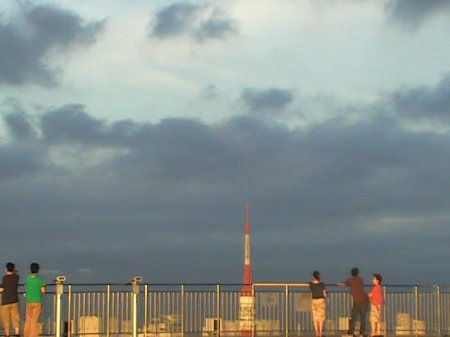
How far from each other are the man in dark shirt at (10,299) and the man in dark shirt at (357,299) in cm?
1079

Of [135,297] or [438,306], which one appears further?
[438,306]

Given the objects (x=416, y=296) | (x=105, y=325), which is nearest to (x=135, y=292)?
(x=105, y=325)

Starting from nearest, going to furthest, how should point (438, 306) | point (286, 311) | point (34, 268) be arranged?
1. point (34, 268)
2. point (286, 311)
3. point (438, 306)

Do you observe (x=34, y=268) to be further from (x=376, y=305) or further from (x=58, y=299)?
(x=376, y=305)

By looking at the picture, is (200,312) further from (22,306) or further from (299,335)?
(22,306)

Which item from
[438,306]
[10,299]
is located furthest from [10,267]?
[438,306]

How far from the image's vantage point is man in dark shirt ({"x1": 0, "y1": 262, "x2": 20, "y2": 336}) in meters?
32.5

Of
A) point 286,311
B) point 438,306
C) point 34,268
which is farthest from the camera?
point 438,306

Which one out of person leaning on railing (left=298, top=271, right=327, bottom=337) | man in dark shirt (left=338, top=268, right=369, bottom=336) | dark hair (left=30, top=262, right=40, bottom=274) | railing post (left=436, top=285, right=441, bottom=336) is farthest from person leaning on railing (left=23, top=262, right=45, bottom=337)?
railing post (left=436, top=285, right=441, bottom=336)

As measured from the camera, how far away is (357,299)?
36.6 m

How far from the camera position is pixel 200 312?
3734cm

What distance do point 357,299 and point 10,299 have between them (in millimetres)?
11268

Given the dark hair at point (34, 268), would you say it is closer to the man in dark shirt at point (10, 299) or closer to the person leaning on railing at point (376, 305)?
the man in dark shirt at point (10, 299)

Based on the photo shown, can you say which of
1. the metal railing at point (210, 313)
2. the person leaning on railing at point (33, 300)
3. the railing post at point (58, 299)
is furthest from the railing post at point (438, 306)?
the person leaning on railing at point (33, 300)
